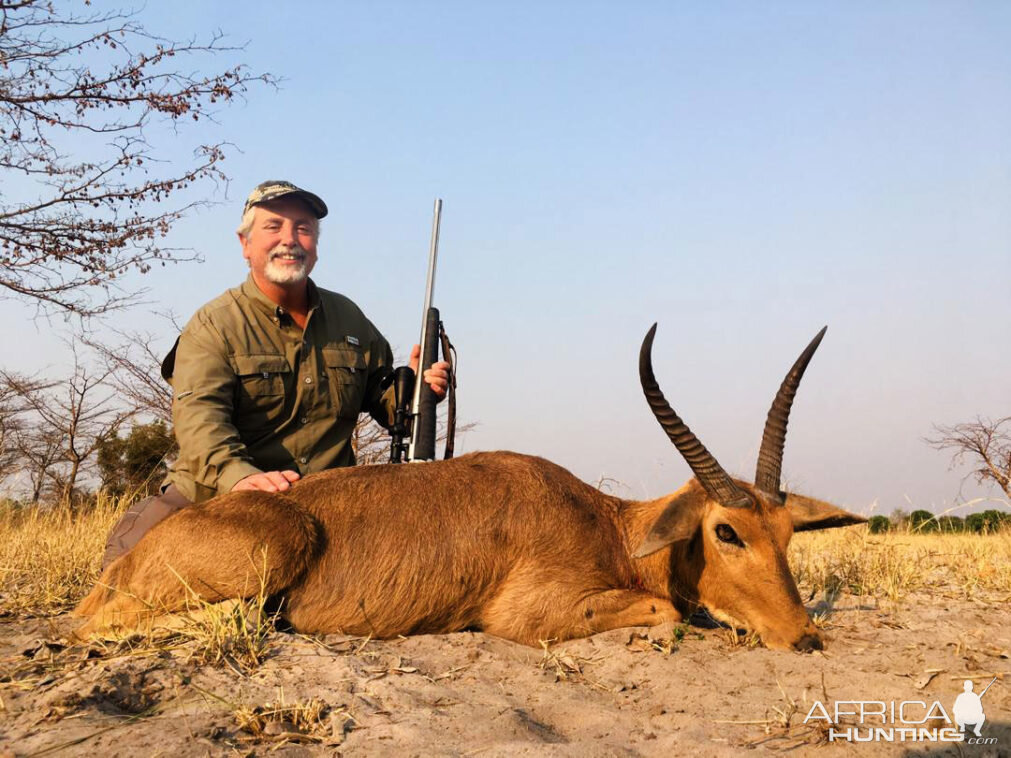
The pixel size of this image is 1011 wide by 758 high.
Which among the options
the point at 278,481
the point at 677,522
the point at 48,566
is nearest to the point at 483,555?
the point at 677,522

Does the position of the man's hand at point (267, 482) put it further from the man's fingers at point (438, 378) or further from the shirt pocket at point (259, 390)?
the man's fingers at point (438, 378)

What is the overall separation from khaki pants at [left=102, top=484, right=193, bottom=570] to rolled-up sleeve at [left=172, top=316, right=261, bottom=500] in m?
0.18

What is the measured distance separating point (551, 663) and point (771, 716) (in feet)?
4.11

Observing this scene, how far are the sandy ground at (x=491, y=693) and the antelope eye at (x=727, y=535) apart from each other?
515 mm

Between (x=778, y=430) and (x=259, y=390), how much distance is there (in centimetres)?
355

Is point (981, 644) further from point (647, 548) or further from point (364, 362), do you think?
point (364, 362)

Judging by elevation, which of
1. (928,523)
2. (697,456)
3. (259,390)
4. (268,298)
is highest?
(268,298)

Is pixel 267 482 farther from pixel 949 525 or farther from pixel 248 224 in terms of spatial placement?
pixel 949 525

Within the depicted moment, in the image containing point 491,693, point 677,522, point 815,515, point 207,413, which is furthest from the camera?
point 207,413

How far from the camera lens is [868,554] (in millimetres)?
7617

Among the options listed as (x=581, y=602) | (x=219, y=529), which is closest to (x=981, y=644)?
(x=581, y=602)

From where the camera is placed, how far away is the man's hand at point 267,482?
16.6 feet

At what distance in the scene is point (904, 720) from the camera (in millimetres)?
3406

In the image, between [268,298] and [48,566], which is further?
[268,298]
